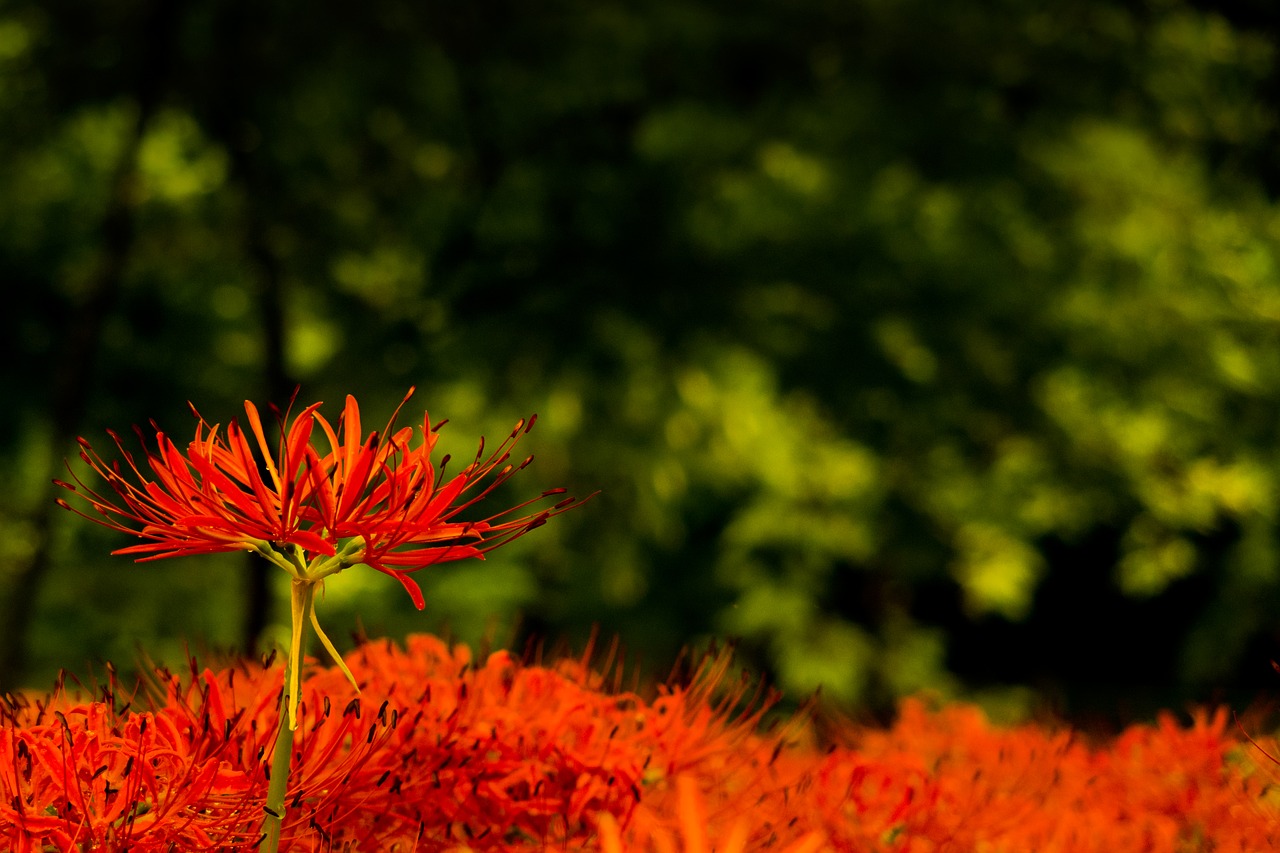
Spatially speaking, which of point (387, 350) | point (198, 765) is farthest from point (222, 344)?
point (198, 765)

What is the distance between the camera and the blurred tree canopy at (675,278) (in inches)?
183

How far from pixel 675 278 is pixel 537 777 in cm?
371

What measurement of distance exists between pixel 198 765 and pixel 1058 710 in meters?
1.34

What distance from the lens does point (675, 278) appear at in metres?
4.61

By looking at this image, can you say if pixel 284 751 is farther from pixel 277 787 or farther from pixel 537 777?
pixel 537 777

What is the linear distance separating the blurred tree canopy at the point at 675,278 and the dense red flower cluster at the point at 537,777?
9.48 feet

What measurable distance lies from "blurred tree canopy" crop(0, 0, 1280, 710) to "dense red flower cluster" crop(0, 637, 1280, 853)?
2.89 m

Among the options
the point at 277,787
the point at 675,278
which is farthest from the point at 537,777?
the point at 675,278

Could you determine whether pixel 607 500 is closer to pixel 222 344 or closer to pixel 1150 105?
pixel 222 344

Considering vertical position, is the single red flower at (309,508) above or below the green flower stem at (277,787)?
above

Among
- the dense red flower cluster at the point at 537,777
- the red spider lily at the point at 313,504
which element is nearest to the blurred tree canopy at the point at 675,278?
the dense red flower cluster at the point at 537,777

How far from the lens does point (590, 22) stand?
17.0 feet

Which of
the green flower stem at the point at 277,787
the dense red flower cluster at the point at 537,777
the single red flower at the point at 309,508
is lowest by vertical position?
the dense red flower cluster at the point at 537,777

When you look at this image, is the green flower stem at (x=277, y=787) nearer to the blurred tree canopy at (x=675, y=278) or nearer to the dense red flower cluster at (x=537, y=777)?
the dense red flower cluster at (x=537, y=777)
